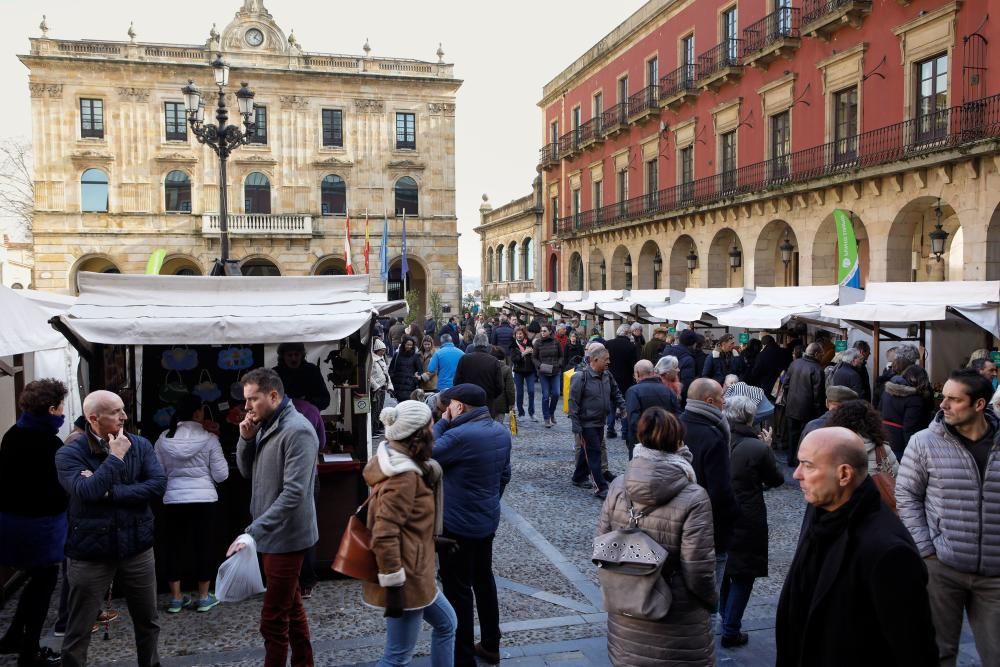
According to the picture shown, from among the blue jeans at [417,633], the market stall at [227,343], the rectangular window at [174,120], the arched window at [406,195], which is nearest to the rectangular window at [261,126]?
the rectangular window at [174,120]

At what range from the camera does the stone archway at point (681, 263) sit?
27375 millimetres

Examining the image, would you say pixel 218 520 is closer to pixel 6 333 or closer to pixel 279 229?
pixel 6 333

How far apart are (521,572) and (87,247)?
35056 mm

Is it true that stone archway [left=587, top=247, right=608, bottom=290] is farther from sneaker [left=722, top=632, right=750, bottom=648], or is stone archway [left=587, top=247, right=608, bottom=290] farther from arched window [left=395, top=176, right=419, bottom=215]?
sneaker [left=722, top=632, right=750, bottom=648]

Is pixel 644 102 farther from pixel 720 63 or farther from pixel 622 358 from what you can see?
pixel 622 358

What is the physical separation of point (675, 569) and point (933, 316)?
296 inches

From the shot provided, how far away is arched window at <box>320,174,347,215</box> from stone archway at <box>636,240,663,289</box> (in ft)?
50.4

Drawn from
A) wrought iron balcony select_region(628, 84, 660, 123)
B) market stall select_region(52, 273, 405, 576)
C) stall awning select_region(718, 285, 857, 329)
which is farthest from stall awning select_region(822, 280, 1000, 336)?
wrought iron balcony select_region(628, 84, 660, 123)

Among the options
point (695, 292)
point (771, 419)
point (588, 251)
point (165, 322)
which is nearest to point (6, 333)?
point (165, 322)

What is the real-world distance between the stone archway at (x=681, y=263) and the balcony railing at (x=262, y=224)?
17.7m

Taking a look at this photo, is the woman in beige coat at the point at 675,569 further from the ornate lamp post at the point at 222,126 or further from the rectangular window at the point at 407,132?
the rectangular window at the point at 407,132

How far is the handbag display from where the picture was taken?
344 cm

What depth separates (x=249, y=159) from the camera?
1433 inches

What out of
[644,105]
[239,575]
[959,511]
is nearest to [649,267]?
[644,105]
